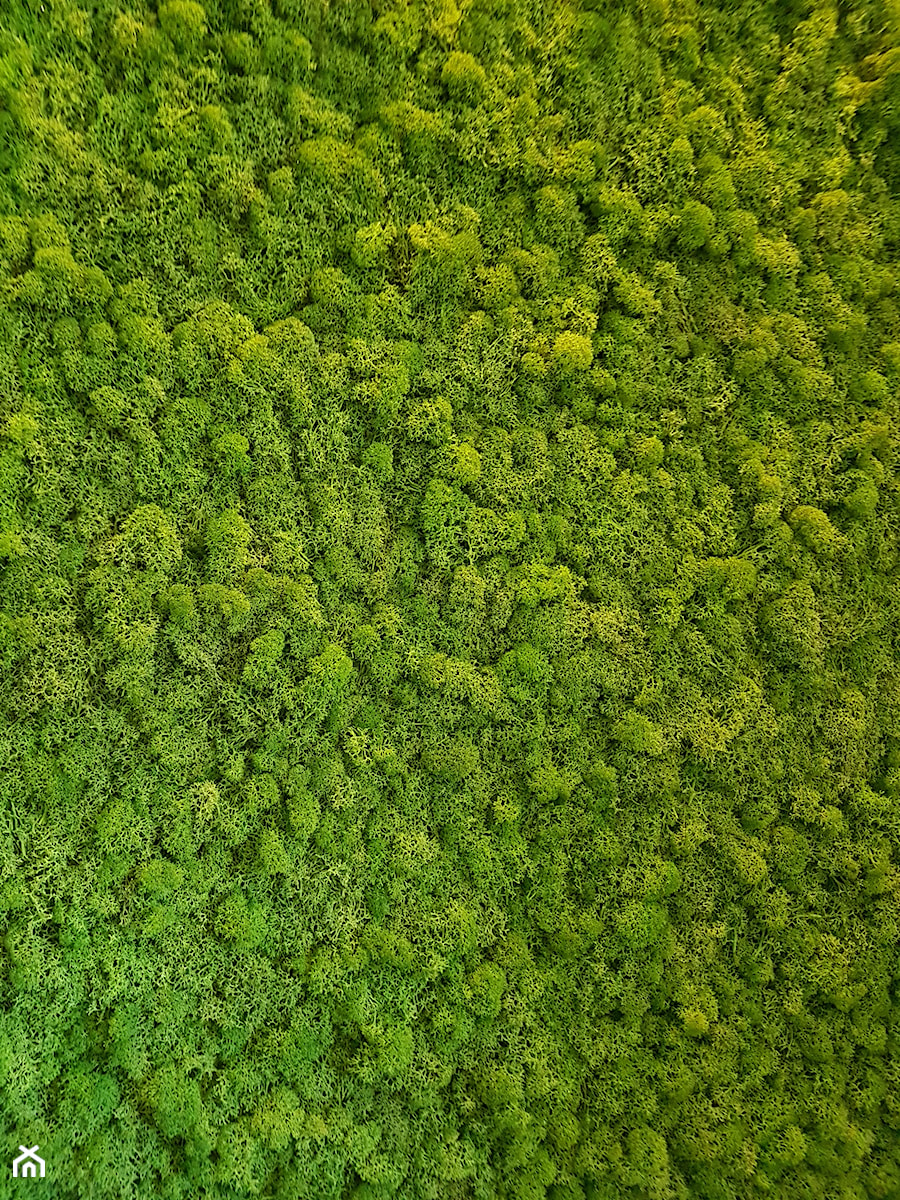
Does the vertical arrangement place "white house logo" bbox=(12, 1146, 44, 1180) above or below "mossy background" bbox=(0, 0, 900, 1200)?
below

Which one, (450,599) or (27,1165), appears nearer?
(27,1165)

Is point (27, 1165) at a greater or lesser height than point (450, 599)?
lesser

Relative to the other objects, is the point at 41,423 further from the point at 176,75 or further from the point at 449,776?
the point at 449,776

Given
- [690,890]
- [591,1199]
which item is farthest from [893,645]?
[591,1199]

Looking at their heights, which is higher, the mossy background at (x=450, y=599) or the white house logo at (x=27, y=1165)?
the mossy background at (x=450, y=599)
